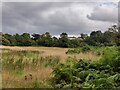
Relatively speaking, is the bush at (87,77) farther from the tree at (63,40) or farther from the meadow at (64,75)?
the tree at (63,40)

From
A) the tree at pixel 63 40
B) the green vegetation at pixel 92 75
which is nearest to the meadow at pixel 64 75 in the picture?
the green vegetation at pixel 92 75

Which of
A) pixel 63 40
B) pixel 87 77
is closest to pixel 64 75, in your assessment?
pixel 87 77

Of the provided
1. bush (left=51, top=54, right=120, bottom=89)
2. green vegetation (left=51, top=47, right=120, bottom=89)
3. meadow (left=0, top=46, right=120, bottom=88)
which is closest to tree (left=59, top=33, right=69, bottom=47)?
meadow (left=0, top=46, right=120, bottom=88)

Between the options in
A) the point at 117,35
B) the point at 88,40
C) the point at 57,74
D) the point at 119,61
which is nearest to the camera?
the point at 57,74

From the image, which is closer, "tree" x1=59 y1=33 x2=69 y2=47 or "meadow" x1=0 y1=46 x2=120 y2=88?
"meadow" x1=0 y1=46 x2=120 y2=88

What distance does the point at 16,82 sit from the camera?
7.14 meters

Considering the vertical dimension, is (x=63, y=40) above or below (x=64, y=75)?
above

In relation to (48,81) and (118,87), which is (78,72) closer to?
(48,81)

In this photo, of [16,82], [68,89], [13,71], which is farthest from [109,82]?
[13,71]

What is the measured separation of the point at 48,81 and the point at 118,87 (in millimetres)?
1853

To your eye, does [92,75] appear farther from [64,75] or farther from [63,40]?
[63,40]

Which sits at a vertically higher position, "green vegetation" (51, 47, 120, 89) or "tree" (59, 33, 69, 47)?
"tree" (59, 33, 69, 47)

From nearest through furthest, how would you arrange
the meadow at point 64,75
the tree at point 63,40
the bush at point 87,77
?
the bush at point 87,77
the meadow at point 64,75
the tree at point 63,40

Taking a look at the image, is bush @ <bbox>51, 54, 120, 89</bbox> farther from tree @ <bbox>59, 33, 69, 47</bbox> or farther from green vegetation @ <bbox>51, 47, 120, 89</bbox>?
tree @ <bbox>59, 33, 69, 47</bbox>
